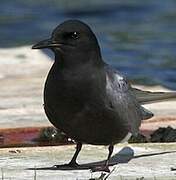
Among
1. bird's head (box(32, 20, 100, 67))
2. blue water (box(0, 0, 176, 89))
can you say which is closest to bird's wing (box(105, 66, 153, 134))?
bird's head (box(32, 20, 100, 67))

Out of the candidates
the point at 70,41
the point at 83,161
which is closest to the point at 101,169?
the point at 83,161

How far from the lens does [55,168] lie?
22.1 ft

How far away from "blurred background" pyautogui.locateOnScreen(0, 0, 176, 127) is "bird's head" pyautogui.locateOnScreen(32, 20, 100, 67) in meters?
2.21

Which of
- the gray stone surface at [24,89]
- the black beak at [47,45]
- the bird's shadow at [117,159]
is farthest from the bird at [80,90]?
the gray stone surface at [24,89]

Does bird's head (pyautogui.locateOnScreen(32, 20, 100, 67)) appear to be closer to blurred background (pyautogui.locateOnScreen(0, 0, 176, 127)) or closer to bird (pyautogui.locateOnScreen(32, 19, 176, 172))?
bird (pyautogui.locateOnScreen(32, 19, 176, 172))

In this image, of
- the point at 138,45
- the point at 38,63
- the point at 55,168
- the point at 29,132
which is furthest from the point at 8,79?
the point at 138,45

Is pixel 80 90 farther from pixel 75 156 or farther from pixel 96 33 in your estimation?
pixel 96 33

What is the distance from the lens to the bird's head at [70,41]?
6.34 m

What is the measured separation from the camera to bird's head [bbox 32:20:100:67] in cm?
634

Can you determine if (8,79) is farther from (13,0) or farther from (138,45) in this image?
(13,0)

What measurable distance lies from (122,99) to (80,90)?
0.47 meters

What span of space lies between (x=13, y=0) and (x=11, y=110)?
44.2ft

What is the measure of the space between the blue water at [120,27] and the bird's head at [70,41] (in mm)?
5262

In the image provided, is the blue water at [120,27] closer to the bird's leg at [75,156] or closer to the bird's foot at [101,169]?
the bird's leg at [75,156]
